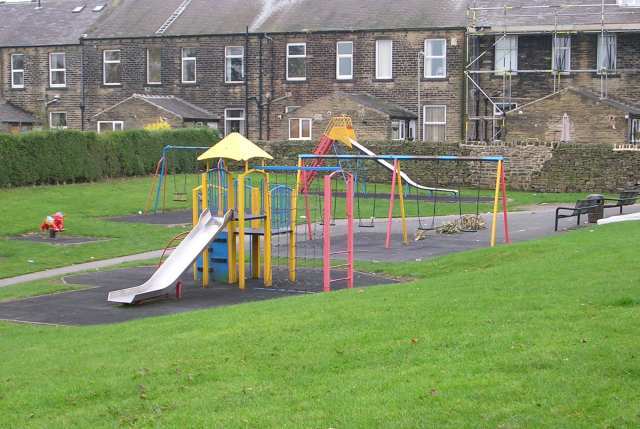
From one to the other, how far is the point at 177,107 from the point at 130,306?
1459 inches

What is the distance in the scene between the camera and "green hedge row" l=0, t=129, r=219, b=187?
38.2 meters

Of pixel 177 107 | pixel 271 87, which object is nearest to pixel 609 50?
pixel 271 87

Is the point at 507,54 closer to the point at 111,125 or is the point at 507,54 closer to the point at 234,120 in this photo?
the point at 234,120

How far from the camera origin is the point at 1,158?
122 feet

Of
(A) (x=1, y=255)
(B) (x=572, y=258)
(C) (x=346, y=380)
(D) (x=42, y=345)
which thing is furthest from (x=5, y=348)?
(A) (x=1, y=255)

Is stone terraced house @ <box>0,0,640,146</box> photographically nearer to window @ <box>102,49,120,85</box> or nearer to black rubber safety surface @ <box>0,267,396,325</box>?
window @ <box>102,49,120,85</box>

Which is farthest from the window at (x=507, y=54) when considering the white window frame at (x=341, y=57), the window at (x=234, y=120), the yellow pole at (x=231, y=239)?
the yellow pole at (x=231, y=239)

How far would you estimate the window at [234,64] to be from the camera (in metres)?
55.5

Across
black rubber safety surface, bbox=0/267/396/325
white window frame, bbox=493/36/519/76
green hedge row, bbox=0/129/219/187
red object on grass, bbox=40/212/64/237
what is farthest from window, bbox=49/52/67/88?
black rubber safety surface, bbox=0/267/396/325

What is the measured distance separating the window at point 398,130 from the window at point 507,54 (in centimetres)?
505

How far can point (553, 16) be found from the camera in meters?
50.0

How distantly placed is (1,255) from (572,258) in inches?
526

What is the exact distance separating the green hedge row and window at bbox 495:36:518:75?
13.7 meters

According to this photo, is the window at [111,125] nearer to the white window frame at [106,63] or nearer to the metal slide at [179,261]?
the white window frame at [106,63]
